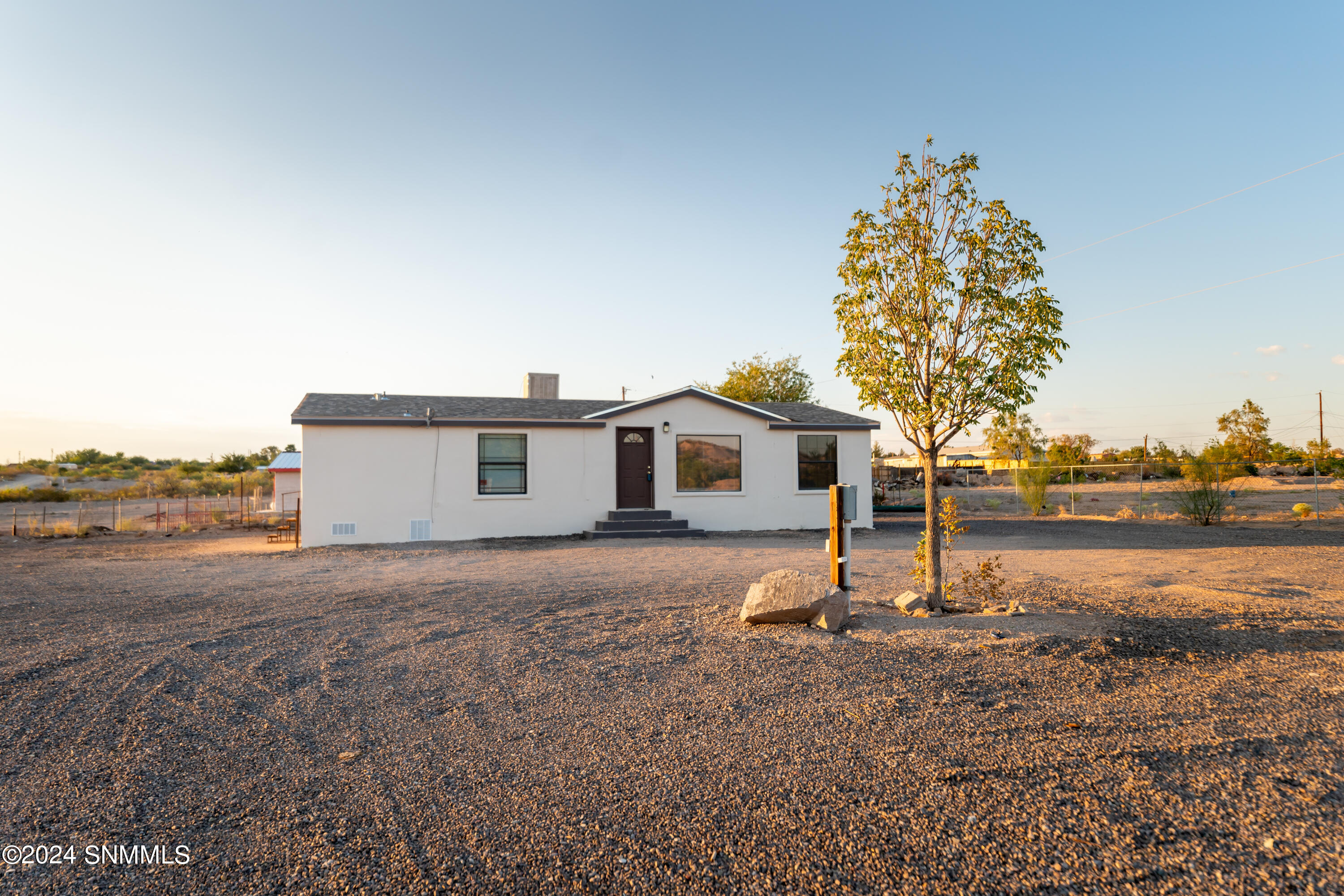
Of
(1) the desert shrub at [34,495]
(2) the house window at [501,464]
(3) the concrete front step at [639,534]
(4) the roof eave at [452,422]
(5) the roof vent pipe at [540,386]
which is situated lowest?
(3) the concrete front step at [639,534]

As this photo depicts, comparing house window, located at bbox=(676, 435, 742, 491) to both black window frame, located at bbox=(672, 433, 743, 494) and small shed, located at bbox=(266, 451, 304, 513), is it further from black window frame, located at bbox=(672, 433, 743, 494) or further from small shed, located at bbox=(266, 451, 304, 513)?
small shed, located at bbox=(266, 451, 304, 513)

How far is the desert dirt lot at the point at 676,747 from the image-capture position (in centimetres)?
233

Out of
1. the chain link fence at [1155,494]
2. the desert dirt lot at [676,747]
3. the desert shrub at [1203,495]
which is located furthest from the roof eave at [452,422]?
the desert shrub at [1203,495]

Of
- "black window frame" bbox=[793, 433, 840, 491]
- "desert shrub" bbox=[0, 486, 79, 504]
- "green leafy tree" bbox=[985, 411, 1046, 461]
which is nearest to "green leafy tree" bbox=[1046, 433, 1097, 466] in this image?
"green leafy tree" bbox=[985, 411, 1046, 461]

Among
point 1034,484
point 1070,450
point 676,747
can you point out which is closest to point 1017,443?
point 1070,450

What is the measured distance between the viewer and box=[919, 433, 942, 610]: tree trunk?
6129 mm

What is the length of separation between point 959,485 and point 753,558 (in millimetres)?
31677

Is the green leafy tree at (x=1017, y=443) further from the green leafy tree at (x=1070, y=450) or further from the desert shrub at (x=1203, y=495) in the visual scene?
the desert shrub at (x=1203, y=495)

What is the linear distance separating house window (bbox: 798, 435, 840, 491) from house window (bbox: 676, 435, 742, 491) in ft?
5.02

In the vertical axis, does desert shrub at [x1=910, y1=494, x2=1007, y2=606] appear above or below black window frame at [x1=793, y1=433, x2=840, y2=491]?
below

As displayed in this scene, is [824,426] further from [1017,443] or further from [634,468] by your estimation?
[1017,443]

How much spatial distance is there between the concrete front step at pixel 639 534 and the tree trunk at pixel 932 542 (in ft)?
26.9

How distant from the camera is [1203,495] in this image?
16500 millimetres

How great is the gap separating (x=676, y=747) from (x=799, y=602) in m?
2.52
